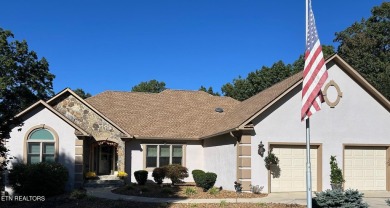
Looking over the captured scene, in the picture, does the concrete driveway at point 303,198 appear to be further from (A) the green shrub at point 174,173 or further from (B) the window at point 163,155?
(B) the window at point 163,155

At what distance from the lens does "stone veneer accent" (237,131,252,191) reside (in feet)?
59.3

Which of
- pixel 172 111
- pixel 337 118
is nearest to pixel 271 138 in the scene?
pixel 337 118

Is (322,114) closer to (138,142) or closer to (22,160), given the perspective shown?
(138,142)

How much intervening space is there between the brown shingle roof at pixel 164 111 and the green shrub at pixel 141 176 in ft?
7.68

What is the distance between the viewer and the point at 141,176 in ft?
69.1

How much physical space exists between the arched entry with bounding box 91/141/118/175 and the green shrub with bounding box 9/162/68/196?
16.3ft

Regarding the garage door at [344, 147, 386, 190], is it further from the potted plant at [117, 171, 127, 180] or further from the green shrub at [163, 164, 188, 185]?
the potted plant at [117, 171, 127, 180]

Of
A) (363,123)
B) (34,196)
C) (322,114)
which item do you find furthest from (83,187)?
(363,123)

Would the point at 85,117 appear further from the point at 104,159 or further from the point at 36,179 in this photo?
the point at 36,179

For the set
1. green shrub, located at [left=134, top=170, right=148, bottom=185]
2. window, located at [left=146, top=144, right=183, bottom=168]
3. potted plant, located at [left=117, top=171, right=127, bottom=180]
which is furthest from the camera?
window, located at [left=146, top=144, right=183, bottom=168]

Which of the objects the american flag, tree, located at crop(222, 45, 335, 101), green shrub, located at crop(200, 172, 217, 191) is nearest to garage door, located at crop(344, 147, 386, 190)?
green shrub, located at crop(200, 172, 217, 191)

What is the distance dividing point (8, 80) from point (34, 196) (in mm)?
20829

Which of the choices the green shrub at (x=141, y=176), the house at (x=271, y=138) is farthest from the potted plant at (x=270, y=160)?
the green shrub at (x=141, y=176)

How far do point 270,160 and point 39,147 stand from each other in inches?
435
